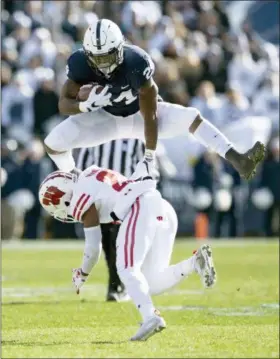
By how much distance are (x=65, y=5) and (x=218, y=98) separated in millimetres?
2359

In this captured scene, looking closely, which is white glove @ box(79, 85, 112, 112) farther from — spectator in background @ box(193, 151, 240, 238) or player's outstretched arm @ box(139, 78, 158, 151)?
spectator in background @ box(193, 151, 240, 238)

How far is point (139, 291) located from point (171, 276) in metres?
0.39

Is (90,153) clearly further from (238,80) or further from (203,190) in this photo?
(238,80)

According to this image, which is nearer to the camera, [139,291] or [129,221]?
[139,291]

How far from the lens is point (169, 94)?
13148 millimetres

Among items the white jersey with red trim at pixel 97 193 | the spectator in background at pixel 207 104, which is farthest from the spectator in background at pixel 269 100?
the white jersey with red trim at pixel 97 193

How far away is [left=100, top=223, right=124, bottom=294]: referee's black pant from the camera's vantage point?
307 inches

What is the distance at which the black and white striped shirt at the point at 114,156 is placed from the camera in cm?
794

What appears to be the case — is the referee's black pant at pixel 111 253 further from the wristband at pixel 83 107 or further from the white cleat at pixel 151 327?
the white cleat at pixel 151 327

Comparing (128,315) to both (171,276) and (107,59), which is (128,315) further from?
(107,59)

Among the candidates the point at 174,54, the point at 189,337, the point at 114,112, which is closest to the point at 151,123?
the point at 114,112

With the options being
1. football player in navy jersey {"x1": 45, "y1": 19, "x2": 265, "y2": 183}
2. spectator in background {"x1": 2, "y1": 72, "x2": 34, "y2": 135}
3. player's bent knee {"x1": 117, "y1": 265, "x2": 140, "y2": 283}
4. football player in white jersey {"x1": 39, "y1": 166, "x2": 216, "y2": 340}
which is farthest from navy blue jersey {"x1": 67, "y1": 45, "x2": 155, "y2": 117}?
spectator in background {"x1": 2, "y1": 72, "x2": 34, "y2": 135}

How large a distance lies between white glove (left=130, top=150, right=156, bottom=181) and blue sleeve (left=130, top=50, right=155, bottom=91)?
40 cm

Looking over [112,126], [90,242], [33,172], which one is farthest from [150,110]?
[33,172]
